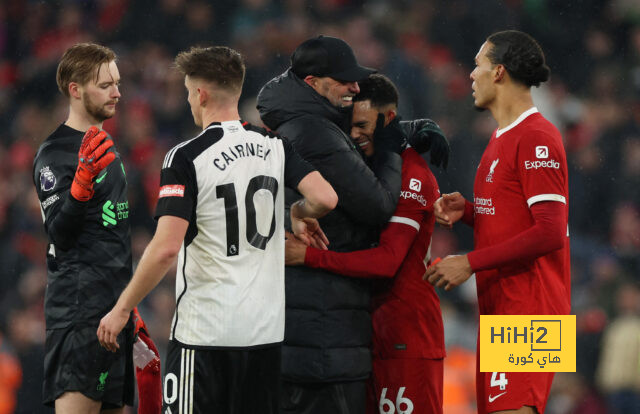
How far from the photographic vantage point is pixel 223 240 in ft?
Result: 10.3

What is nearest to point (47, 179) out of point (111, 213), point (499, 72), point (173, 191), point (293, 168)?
point (111, 213)

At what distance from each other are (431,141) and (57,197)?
1.75m

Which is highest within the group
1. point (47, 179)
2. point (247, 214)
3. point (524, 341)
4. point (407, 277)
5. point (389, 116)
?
point (389, 116)

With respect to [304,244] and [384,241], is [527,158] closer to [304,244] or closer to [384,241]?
[384,241]

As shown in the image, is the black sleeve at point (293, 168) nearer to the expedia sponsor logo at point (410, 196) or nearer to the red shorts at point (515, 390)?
the expedia sponsor logo at point (410, 196)

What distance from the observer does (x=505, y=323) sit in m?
3.44

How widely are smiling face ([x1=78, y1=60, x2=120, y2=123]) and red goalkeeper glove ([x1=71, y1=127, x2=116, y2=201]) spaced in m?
0.36

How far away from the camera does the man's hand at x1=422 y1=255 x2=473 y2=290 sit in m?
3.39

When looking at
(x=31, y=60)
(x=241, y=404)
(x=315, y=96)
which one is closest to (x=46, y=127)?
(x=31, y=60)

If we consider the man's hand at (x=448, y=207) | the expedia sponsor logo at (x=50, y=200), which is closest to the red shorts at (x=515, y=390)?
the man's hand at (x=448, y=207)

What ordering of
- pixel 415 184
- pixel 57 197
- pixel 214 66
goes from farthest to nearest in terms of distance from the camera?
pixel 415 184 < pixel 57 197 < pixel 214 66

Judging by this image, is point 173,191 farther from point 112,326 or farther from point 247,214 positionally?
point 112,326

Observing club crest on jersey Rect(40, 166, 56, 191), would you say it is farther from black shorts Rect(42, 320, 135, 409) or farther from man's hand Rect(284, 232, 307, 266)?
man's hand Rect(284, 232, 307, 266)

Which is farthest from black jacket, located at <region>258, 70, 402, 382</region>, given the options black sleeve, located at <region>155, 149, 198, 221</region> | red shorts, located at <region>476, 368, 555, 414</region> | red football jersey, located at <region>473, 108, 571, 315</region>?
black sleeve, located at <region>155, 149, 198, 221</region>
